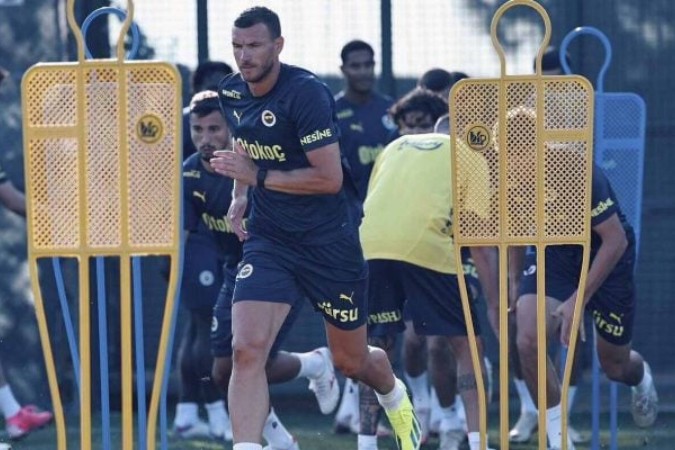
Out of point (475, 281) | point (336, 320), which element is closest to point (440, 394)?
point (475, 281)

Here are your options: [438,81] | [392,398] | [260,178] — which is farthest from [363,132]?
[260,178]

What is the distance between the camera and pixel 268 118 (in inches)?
257

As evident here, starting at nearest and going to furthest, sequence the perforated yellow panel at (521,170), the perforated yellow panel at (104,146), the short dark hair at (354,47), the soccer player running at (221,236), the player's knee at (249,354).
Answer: the perforated yellow panel at (104,146), the perforated yellow panel at (521,170), the player's knee at (249,354), the soccer player running at (221,236), the short dark hair at (354,47)

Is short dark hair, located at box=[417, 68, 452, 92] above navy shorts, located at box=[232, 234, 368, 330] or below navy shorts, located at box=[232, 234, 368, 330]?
above

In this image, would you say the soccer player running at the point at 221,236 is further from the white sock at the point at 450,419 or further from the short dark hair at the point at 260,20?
the short dark hair at the point at 260,20

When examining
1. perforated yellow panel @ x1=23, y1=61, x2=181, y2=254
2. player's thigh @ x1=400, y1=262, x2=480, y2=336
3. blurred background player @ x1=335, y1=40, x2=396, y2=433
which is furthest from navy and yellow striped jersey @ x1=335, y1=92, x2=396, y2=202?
perforated yellow panel @ x1=23, y1=61, x2=181, y2=254

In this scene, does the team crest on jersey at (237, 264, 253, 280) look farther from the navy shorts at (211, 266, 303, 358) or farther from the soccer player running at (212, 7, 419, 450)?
the navy shorts at (211, 266, 303, 358)

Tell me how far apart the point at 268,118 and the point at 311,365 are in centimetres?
225

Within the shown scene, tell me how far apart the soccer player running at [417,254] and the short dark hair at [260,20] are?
A: 60.9 inches

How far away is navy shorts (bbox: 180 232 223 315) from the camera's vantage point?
9367 mm

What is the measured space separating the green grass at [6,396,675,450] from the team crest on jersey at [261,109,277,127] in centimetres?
290

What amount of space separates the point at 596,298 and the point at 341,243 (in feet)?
5.54

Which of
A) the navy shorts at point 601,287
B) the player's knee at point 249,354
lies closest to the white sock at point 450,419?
the navy shorts at point 601,287

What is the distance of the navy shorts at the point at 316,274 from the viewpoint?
6594 mm
